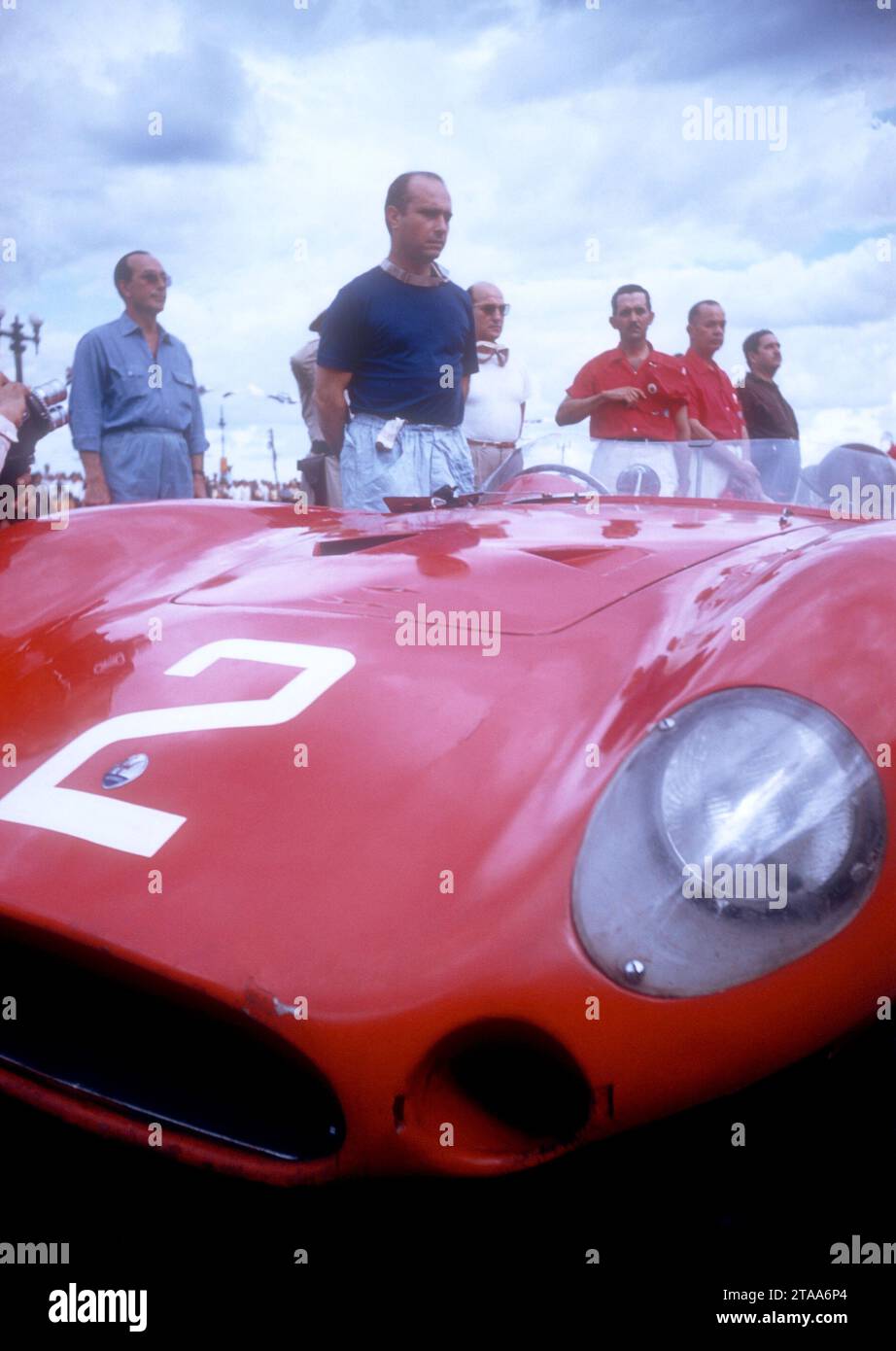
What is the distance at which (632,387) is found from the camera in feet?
11.8

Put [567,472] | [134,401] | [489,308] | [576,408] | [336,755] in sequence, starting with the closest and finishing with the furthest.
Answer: [336,755] < [567,472] < [576,408] < [134,401] < [489,308]

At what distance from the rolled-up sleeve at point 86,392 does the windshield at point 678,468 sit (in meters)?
2.38

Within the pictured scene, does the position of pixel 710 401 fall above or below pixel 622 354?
below

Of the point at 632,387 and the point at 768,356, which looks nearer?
the point at 632,387

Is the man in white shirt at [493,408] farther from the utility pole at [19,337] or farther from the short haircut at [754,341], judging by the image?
the utility pole at [19,337]

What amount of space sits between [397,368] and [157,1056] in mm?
2676

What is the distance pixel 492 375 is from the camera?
16.3 ft

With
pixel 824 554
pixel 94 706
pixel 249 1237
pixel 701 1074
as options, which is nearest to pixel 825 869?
pixel 701 1074

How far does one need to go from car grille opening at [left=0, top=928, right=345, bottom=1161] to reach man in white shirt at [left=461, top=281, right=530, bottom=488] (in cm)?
373

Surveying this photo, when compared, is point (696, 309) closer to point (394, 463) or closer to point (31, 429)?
point (394, 463)

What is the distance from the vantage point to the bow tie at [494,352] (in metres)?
4.98

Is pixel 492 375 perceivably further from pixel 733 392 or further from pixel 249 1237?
pixel 249 1237

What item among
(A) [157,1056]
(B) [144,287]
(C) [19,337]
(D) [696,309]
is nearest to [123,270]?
(B) [144,287]

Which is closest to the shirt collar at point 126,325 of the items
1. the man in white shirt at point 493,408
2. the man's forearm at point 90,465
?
the man's forearm at point 90,465
